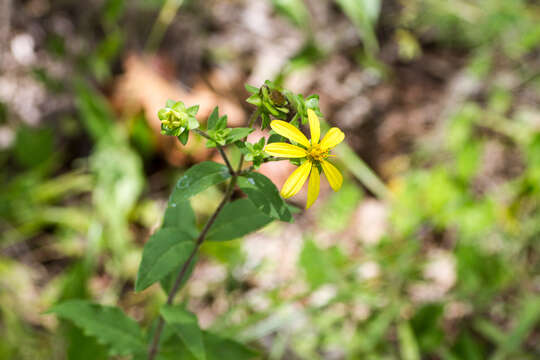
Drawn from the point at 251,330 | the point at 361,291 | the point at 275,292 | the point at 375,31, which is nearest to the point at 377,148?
the point at 375,31

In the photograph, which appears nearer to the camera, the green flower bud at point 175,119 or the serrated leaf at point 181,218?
the green flower bud at point 175,119

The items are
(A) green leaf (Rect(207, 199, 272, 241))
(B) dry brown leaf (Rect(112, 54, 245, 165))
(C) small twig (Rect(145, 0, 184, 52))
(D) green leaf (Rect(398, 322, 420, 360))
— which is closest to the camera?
(A) green leaf (Rect(207, 199, 272, 241))

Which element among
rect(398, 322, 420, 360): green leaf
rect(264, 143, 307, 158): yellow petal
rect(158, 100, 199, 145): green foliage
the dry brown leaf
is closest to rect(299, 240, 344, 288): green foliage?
rect(398, 322, 420, 360): green leaf

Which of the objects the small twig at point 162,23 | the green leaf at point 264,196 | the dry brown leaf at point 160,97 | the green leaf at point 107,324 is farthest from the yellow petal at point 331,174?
the small twig at point 162,23

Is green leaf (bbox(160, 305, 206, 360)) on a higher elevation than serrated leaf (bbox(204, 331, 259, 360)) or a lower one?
higher

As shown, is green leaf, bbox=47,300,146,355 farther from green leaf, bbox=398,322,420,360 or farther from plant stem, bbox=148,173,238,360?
green leaf, bbox=398,322,420,360

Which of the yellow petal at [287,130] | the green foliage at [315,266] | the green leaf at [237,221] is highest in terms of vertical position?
the yellow petal at [287,130]

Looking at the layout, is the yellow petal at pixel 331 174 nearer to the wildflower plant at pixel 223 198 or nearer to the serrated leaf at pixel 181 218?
the wildflower plant at pixel 223 198

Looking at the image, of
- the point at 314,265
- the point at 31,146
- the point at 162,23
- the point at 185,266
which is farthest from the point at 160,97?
the point at 185,266
